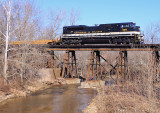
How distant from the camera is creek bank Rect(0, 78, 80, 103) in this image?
1604 cm

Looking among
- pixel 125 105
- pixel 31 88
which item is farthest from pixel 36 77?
pixel 125 105

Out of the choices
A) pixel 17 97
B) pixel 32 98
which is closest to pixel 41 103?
pixel 32 98

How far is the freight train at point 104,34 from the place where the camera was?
22625mm

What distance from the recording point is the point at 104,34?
2423cm

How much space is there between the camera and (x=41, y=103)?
1455 centimetres

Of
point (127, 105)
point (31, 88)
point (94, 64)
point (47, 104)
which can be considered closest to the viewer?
point (127, 105)

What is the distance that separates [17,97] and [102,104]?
7.85 meters

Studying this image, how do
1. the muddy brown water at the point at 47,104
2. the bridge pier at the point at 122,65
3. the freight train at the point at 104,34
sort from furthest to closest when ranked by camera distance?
1. the freight train at the point at 104,34
2. the bridge pier at the point at 122,65
3. the muddy brown water at the point at 47,104

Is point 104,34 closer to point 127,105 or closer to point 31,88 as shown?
point 31,88

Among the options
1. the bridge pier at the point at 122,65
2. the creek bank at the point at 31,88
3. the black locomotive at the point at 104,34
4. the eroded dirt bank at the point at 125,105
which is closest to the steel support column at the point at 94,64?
the black locomotive at the point at 104,34

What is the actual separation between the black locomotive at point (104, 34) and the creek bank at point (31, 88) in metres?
5.37

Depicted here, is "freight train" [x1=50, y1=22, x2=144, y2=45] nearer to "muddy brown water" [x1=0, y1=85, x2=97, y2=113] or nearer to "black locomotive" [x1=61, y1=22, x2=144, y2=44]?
"black locomotive" [x1=61, y1=22, x2=144, y2=44]

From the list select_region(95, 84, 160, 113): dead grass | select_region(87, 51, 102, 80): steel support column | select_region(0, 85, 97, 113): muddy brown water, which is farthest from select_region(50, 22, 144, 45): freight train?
select_region(95, 84, 160, 113): dead grass

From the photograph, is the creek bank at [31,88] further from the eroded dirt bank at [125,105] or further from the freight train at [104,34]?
the eroded dirt bank at [125,105]
